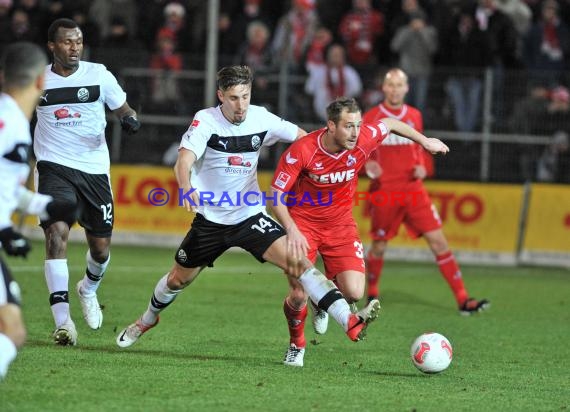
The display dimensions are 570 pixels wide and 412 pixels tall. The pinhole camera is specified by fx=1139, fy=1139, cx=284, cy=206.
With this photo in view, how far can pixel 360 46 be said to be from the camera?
63.7ft

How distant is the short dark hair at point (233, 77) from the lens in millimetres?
8797

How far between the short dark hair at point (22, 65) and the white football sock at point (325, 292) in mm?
2817

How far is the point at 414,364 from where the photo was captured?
862 cm

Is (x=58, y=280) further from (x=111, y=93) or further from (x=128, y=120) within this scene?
(x=111, y=93)

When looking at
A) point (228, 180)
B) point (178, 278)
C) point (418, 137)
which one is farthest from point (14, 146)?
point (418, 137)

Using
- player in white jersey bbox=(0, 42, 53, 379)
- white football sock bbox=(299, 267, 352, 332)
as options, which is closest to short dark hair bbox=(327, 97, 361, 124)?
white football sock bbox=(299, 267, 352, 332)

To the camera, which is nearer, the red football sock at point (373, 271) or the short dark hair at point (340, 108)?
the short dark hair at point (340, 108)

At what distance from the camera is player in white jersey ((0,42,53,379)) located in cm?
648

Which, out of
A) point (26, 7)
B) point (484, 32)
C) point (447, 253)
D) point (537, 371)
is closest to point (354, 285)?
point (537, 371)

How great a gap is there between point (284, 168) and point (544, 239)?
30.6 feet

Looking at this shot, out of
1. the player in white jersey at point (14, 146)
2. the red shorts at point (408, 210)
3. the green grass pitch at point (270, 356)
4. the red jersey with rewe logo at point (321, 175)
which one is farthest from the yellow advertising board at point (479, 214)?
the player in white jersey at point (14, 146)

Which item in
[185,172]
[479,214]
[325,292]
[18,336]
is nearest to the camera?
[18,336]

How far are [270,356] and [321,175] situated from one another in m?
1.55

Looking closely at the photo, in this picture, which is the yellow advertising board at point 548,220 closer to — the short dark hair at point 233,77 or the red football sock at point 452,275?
the red football sock at point 452,275
